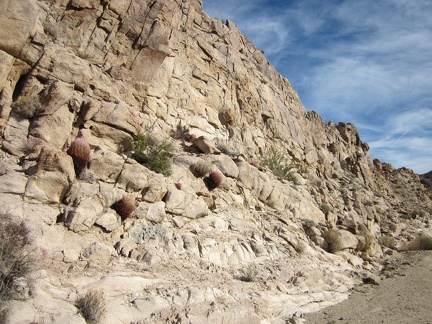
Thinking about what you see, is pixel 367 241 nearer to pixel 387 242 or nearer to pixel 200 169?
pixel 387 242

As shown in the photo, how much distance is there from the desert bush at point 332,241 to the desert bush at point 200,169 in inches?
266

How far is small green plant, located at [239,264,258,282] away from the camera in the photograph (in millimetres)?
8570

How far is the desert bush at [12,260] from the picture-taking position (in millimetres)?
4578

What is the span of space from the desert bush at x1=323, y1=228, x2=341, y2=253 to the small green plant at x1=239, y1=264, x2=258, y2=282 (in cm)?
615

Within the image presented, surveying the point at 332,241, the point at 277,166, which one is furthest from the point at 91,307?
the point at 277,166

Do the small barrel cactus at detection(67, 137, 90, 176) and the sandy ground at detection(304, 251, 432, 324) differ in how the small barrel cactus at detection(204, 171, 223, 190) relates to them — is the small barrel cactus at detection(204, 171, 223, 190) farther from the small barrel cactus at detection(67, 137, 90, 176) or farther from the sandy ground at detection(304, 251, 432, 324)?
the sandy ground at detection(304, 251, 432, 324)

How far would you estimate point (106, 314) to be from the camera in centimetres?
529

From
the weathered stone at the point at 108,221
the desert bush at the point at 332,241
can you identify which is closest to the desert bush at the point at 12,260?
the weathered stone at the point at 108,221

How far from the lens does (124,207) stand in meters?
8.16

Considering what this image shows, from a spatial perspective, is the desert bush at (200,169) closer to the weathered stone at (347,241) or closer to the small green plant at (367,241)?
the weathered stone at (347,241)

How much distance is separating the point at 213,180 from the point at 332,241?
654 cm

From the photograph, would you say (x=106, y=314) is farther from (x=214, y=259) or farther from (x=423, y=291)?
(x=423, y=291)

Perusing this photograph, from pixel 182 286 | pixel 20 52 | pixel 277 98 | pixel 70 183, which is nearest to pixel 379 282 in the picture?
pixel 182 286

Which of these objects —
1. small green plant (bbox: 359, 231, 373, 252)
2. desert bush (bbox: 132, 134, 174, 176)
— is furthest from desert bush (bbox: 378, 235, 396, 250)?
desert bush (bbox: 132, 134, 174, 176)
